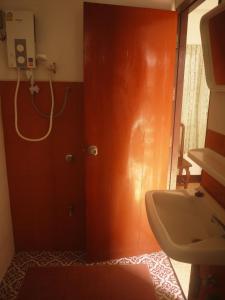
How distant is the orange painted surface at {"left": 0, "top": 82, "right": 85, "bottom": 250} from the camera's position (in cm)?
178

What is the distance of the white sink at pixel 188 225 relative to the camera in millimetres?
924

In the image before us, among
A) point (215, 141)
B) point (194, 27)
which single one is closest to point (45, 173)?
point (215, 141)

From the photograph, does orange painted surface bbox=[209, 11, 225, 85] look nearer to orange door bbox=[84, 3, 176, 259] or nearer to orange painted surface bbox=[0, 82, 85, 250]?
orange door bbox=[84, 3, 176, 259]

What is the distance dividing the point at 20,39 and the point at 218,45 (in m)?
1.27

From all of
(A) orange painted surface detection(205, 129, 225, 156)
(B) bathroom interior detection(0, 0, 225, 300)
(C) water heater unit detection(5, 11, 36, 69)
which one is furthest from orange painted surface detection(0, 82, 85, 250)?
(A) orange painted surface detection(205, 129, 225, 156)

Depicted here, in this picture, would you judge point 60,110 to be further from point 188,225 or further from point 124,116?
point 188,225

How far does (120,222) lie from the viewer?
1931 mm

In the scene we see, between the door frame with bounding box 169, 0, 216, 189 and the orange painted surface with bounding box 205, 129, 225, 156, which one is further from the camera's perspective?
the door frame with bounding box 169, 0, 216, 189

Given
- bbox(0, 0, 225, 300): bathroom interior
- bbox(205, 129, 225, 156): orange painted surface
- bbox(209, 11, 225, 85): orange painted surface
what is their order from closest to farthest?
bbox(209, 11, 225, 85): orange painted surface
bbox(205, 129, 225, 156): orange painted surface
bbox(0, 0, 225, 300): bathroom interior

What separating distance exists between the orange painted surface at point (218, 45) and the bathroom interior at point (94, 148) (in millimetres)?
60

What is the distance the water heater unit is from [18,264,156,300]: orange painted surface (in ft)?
5.28

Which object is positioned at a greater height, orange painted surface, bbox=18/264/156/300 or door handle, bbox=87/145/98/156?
door handle, bbox=87/145/98/156

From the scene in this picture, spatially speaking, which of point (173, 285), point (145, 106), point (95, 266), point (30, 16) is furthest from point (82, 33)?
point (173, 285)

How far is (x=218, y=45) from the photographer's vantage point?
1.18 metres
